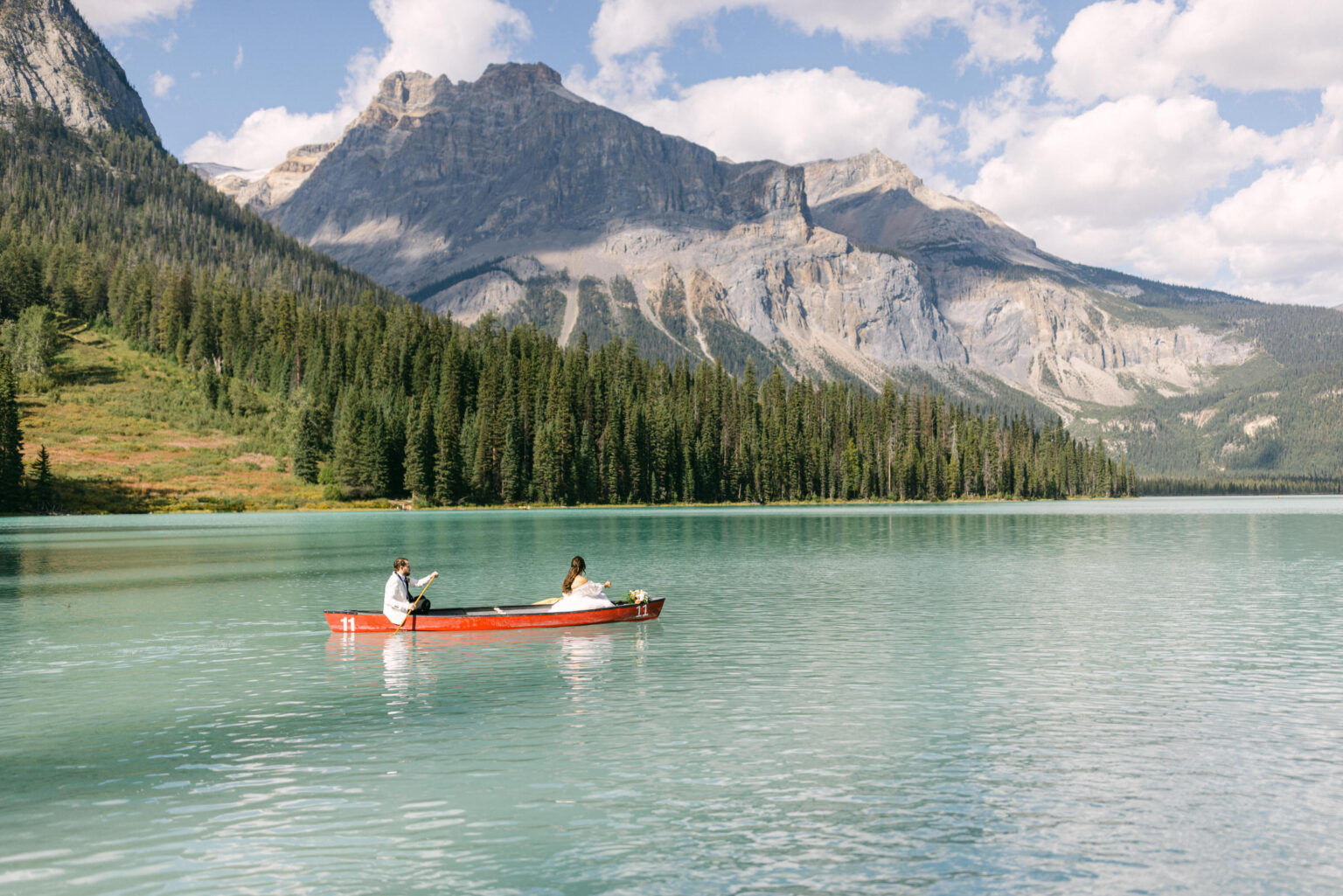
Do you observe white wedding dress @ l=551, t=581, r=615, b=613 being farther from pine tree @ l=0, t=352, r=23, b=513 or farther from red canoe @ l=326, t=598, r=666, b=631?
pine tree @ l=0, t=352, r=23, b=513

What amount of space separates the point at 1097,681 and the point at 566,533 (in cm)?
7454

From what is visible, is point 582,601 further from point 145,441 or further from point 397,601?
point 145,441

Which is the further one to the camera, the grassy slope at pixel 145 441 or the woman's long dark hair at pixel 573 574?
the grassy slope at pixel 145 441

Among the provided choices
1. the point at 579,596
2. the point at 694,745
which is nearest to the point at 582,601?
the point at 579,596

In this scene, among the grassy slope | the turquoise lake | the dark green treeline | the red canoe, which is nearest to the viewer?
the turquoise lake

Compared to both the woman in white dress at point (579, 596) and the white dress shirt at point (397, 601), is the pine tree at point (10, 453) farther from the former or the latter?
the woman in white dress at point (579, 596)

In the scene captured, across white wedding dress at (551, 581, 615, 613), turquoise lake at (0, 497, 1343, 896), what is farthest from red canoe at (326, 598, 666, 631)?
turquoise lake at (0, 497, 1343, 896)

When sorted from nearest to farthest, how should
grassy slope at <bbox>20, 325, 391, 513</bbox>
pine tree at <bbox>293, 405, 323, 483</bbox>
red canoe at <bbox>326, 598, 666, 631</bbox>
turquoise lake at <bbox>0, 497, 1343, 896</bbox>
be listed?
turquoise lake at <bbox>0, 497, 1343, 896</bbox>, red canoe at <bbox>326, 598, 666, 631</bbox>, grassy slope at <bbox>20, 325, 391, 513</bbox>, pine tree at <bbox>293, 405, 323, 483</bbox>

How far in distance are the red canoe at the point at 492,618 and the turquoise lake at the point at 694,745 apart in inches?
24.3

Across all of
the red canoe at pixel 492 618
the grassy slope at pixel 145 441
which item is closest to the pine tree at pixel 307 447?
the grassy slope at pixel 145 441

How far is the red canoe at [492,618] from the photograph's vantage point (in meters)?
37.3

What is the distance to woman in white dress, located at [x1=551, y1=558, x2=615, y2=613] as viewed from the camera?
38.6m

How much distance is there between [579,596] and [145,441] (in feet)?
488

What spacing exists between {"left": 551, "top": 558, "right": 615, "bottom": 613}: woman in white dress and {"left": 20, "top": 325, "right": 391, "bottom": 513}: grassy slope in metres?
121
